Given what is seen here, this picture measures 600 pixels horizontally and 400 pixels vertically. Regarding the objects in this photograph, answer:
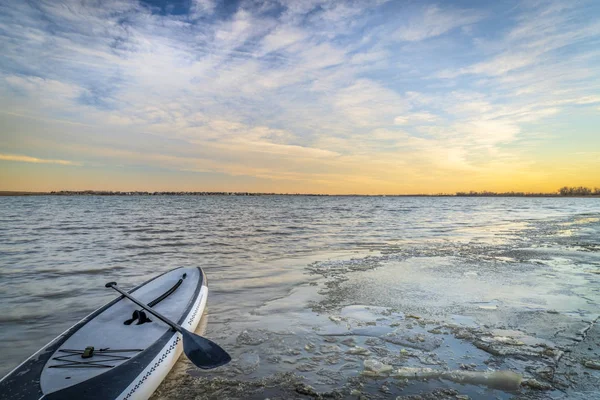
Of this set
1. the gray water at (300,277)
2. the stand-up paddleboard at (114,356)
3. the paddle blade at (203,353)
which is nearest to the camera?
the stand-up paddleboard at (114,356)

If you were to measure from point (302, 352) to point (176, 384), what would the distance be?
1.60 m

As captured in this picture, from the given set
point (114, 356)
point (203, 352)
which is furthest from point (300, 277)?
point (114, 356)

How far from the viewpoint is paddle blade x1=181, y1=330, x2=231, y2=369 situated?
3.95m

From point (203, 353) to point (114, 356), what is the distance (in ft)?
3.20

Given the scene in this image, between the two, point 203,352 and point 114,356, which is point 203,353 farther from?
point 114,356

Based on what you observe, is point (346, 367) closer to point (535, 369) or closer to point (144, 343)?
point (535, 369)

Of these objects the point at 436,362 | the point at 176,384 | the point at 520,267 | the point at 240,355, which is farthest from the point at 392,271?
the point at 176,384

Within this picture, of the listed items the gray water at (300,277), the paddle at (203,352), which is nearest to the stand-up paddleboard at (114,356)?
the paddle at (203,352)

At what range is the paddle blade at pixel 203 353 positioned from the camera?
395 cm

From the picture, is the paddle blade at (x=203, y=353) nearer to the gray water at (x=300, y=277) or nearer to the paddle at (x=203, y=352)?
the paddle at (x=203, y=352)

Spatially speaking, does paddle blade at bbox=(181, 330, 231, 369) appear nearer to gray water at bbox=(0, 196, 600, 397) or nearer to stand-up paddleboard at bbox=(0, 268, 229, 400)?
stand-up paddleboard at bbox=(0, 268, 229, 400)

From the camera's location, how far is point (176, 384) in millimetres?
3854

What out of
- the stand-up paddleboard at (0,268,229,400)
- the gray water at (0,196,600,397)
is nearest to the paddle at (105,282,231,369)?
the stand-up paddleboard at (0,268,229,400)

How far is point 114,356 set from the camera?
386 cm
